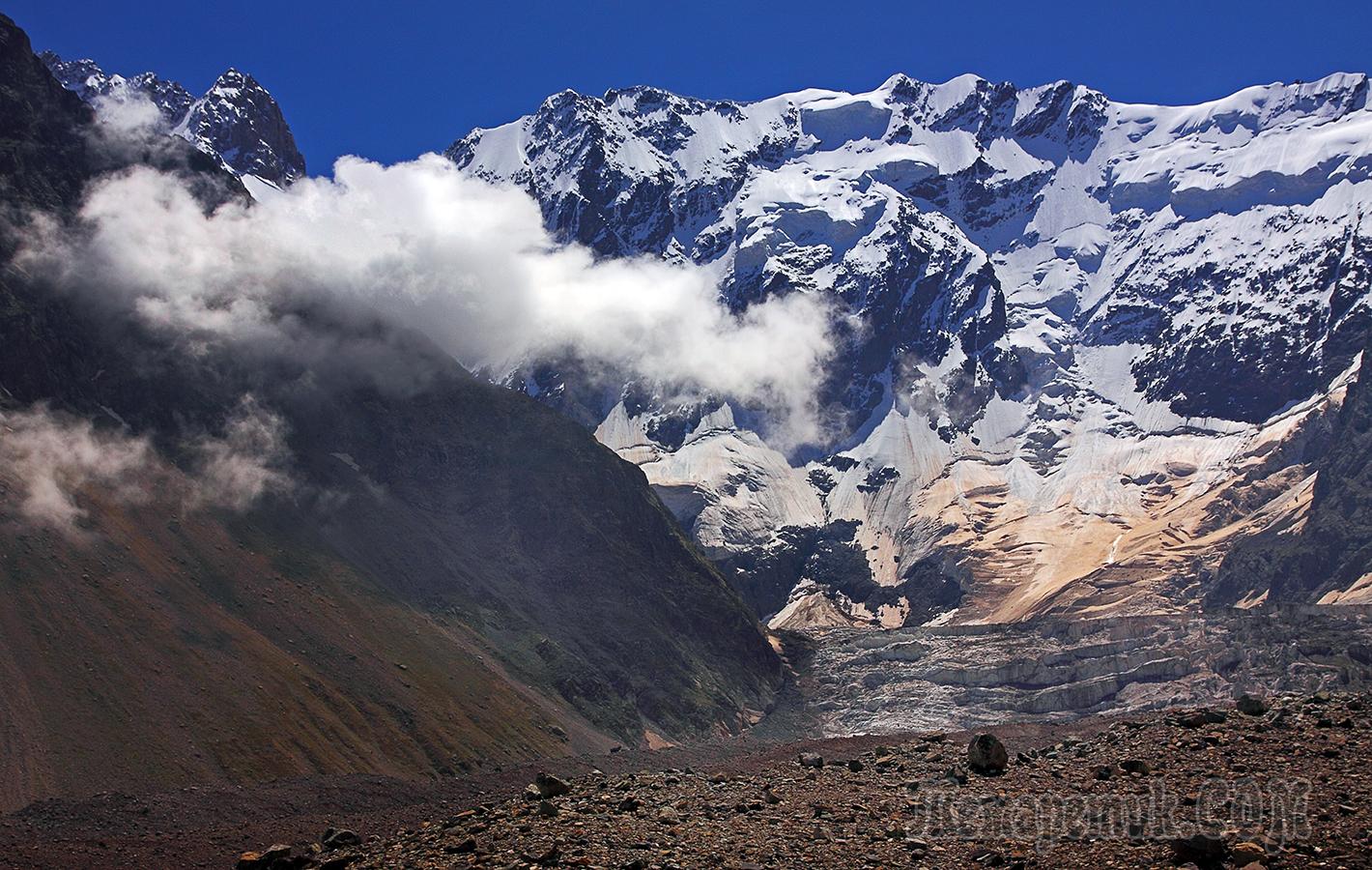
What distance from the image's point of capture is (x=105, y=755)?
119 meters

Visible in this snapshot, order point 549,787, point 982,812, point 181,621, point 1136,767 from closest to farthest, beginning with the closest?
point 982,812 < point 1136,767 < point 549,787 < point 181,621

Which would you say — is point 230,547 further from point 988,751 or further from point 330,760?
point 988,751

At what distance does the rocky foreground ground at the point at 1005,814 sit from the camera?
4884cm

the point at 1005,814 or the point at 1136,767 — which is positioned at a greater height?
the point at 1136,767

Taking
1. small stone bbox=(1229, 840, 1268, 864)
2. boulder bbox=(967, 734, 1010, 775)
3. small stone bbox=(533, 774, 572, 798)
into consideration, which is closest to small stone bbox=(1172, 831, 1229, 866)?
small stone bbox=(1229, 840, 1268, 864)

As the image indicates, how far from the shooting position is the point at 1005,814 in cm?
5741

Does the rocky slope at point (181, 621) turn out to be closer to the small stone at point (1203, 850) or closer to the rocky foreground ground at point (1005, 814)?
the rocky foreground ground at point (1005, 814)

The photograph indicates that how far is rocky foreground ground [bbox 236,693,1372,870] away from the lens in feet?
160

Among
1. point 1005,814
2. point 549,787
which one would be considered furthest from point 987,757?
point 549,787

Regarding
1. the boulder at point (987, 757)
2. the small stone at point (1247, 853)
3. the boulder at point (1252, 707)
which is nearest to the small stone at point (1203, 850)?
the small stone at point (1247, 853)

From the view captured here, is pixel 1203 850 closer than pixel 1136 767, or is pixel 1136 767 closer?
pixel 1203 850

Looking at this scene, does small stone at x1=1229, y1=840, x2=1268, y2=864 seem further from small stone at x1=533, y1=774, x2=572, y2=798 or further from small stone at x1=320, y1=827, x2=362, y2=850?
small stone at x1=320, y1=827, x2=362, y2=850

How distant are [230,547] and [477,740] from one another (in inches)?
1514

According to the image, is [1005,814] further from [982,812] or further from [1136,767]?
[1136,767]
